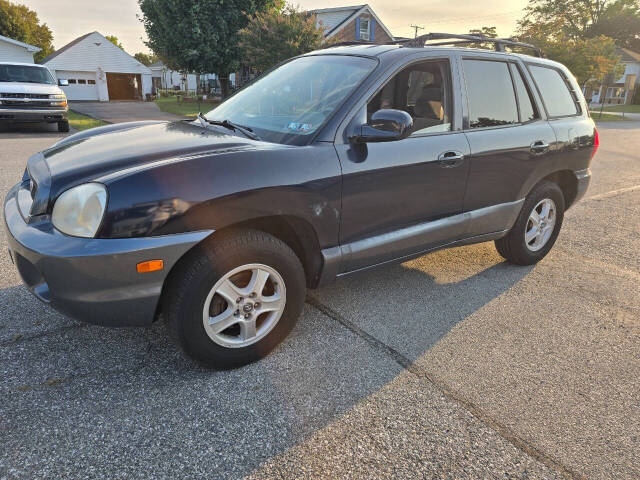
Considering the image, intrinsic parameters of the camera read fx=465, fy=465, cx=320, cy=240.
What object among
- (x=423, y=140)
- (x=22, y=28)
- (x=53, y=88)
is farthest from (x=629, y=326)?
(x=22, y=28)

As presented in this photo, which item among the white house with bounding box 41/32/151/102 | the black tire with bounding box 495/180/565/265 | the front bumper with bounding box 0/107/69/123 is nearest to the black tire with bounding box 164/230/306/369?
the black tire with bounding box 495/180/565/265

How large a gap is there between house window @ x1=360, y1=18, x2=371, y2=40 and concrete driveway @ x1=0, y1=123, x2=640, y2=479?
32.4m

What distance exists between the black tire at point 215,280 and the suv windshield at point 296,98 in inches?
27.1

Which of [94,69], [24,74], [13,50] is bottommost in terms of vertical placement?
[24,74]

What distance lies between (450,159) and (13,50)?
1476 inches

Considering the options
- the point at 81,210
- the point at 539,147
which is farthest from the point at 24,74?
the point at 539,147

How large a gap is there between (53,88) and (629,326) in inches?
532

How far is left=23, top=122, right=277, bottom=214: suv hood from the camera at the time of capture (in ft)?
7.70

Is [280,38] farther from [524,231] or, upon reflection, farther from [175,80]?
[175,80]

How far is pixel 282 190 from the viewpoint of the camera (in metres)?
2.50

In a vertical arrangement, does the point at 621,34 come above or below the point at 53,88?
above

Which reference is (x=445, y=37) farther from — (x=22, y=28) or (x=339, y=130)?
(x=22, y=28)

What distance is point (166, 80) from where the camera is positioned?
217ft

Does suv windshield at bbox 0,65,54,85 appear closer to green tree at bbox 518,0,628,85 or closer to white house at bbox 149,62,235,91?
green tree at bbox 518,0,628,85
